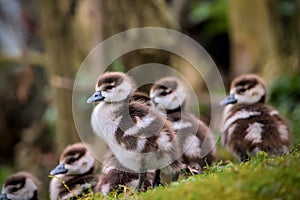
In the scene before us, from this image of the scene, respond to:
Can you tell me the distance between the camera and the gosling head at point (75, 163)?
5117 mm

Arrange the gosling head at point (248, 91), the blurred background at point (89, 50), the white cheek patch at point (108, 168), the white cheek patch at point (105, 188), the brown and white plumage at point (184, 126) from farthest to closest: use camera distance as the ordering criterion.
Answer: the blurred background at point (89, 50) < the gosling head at point (248, 91) < the brown and white plumage at point (184, 126) < the white cheek patch at point (108, 168) < the white cheek patch at point (105, 188)

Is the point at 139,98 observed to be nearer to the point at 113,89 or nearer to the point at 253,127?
the point at 113,89

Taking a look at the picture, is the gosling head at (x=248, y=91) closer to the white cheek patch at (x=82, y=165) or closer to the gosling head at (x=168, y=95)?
the gosling head at (x=168, y=95)

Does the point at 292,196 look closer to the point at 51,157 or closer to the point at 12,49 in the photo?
the point at 51,157

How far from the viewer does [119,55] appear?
778 centimetres

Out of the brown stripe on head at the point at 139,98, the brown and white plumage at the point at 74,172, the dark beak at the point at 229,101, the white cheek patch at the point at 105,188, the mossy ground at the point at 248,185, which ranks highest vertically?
the brown stripe on head at the point at 139,98

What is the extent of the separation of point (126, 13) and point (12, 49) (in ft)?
21.4

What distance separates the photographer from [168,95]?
5293 mm

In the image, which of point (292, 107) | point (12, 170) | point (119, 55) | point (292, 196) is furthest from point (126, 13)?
point (292, 196)

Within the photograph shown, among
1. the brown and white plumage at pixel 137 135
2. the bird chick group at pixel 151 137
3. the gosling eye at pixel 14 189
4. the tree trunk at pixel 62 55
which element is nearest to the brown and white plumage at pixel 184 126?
the bird chick group at pixel 151 137

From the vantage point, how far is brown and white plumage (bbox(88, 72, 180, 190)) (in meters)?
4.29

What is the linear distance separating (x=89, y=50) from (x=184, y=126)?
A: 3.74 metres

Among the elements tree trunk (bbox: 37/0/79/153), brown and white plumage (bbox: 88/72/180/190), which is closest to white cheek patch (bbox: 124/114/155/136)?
brown and white plumage (bbox: 88/72/180/190)

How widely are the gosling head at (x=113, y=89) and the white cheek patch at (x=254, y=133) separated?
1.01 meters
